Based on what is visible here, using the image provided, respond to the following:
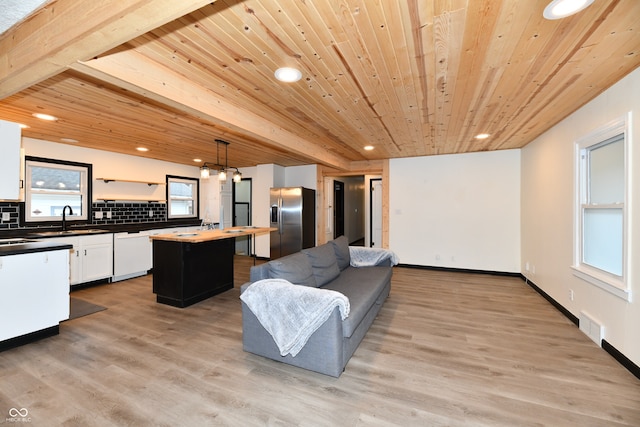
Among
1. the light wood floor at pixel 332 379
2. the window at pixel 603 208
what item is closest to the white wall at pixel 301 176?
the light wood floor at pixel 332 379

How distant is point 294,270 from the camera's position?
2.60 m

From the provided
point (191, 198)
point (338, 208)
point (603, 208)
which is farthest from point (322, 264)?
point (338, 208)

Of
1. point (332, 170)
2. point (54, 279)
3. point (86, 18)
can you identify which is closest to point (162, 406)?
point (54, 279)

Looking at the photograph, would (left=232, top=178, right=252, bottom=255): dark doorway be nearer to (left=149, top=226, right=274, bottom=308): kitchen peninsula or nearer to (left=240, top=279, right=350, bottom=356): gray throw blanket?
(left=149, top=226, right=274, bottom=308): kitchen peninsula

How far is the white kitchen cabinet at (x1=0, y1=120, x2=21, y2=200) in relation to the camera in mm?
2750

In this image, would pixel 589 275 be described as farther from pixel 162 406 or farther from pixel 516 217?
pixel 162 406

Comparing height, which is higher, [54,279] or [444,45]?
[444,45]

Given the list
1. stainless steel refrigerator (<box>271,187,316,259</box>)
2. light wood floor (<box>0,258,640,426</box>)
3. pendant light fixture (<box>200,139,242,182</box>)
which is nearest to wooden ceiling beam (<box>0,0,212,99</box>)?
pendant light fixture (<box>200,139,242,182</box>)

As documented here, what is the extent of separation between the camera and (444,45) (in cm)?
186

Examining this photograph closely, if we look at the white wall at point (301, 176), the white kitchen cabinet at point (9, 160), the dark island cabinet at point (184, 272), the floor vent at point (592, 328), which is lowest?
the floor vent at point (592, 328)

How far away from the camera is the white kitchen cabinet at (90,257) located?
4281mm

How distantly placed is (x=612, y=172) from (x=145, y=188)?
7277mm

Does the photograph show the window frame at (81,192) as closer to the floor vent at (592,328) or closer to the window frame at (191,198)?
the window frame at (191,198)

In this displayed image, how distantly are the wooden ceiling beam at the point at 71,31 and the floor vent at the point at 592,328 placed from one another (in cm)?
404
